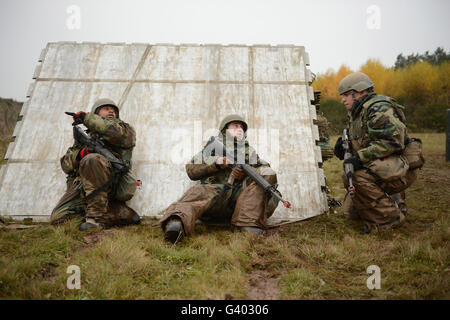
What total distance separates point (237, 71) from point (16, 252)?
3.93 metres

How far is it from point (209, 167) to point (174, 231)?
0.90m

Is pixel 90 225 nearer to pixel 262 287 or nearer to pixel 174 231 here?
pixel 174 231

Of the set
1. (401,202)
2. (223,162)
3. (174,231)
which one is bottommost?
(174,231)

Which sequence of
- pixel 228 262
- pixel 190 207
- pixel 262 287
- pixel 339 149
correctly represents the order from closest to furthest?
pixel 262 287 < pixel 228 262 < pixel 190 207 < pixel 339 149

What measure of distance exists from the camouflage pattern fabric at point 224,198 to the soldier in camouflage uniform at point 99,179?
2.80 feet

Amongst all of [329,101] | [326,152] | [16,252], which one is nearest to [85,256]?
[16,252]

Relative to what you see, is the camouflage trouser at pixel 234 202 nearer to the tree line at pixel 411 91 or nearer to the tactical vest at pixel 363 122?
the tactical vest at pixel 363 122

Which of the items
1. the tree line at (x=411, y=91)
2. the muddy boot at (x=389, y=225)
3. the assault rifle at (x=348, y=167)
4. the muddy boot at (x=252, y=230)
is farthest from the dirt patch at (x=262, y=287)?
the tree line at (x=411, y=91)

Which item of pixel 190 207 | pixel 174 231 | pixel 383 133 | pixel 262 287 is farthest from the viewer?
pixel 383 133

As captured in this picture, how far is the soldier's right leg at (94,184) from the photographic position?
378 centimetres

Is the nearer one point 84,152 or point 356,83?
point 84,152

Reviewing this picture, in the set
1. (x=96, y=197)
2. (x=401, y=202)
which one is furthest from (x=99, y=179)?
(x=401, y=202)

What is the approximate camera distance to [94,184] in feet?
12.5

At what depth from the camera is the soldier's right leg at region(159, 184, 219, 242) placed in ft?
11.2
